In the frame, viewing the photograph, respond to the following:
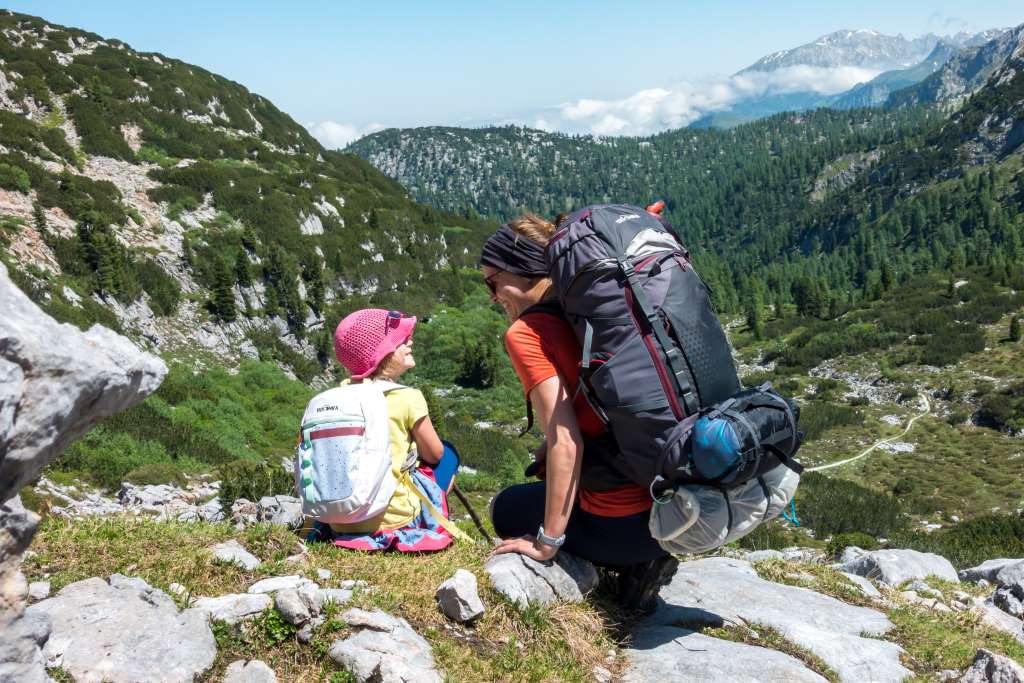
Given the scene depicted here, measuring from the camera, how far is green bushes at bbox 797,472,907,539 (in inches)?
1189

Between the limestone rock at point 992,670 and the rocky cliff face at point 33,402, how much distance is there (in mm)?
4812

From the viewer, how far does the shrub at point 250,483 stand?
12.6 metres

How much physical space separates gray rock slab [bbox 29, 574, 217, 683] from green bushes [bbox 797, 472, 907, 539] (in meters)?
28.9

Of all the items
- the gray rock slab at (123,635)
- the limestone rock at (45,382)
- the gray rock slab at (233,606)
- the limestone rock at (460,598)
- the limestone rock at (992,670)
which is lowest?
the limestone rock at (992,670)

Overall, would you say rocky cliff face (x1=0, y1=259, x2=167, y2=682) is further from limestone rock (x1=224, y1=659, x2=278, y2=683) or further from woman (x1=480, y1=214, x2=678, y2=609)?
woman (x1=480, y1=214, x2=678, y2=609)

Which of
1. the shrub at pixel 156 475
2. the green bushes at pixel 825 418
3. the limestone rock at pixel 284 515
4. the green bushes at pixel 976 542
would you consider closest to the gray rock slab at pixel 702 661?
the limestone rock at pixel 284 515

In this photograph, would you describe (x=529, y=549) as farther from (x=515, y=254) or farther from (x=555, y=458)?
(x=515, y=254)

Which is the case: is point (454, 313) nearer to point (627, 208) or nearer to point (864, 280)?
point (627, 208)

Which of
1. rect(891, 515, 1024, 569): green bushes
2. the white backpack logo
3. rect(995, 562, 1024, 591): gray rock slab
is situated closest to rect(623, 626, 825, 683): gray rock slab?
the white backpack logo

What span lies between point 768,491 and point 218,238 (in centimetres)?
3417

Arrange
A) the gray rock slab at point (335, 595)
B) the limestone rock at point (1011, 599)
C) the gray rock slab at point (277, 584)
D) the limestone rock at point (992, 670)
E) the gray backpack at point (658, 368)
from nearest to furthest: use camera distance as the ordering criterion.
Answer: the gray backpack at point (658, 368) → the gray rock slab at point (335, 595) → the gray rock slab at point (277, 584) → the limestone rock at point (992, 670) → the limestone rock at point (1011, 599)

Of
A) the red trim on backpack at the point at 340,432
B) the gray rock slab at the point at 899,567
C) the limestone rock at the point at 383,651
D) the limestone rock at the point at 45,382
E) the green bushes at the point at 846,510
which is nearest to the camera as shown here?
the limestone rock at the point at 45,382

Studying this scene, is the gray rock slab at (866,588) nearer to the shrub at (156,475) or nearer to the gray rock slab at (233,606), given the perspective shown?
the gray rock slab at (233,606)

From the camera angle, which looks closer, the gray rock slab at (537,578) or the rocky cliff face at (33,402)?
the rocky cliff face at (33,402)
